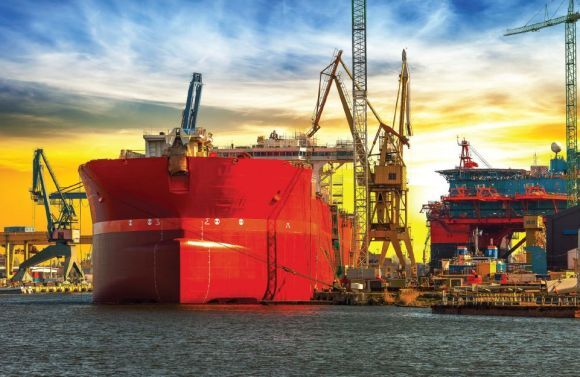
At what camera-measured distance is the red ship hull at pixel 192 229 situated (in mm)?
60906

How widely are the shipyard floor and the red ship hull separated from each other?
5.19 ft

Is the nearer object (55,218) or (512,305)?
(512,305)

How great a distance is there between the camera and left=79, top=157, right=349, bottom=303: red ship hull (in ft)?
200

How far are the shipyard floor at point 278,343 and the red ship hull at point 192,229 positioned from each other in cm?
158

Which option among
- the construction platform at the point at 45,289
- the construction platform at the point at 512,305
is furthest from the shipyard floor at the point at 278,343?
the construction platform at the point at 45,289

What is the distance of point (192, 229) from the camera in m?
61.1

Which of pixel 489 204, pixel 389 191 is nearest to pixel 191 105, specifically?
pixel 389 191

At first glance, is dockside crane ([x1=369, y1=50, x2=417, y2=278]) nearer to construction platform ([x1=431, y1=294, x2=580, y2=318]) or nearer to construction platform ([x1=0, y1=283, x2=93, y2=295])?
construction platform ([x1=431, y1=294, x2=580, y2=318])

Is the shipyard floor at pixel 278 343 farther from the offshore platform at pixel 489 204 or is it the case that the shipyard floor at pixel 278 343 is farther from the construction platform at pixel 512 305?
the offshore platform at pixel 489 204

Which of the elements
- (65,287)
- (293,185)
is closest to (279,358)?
(293,185)

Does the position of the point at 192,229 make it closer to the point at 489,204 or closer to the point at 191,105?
the point at 191,105

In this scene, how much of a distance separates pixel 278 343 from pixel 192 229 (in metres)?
17.2

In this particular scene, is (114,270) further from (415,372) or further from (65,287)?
(65,287)

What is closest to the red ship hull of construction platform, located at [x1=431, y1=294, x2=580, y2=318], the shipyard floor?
the shipyard floor
